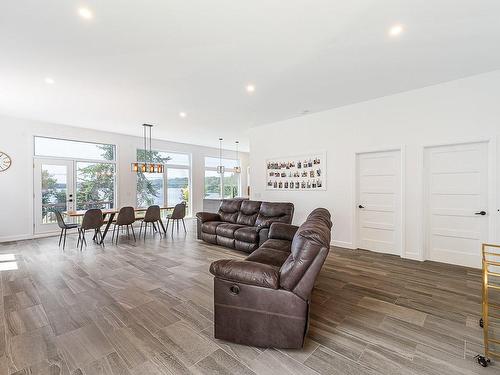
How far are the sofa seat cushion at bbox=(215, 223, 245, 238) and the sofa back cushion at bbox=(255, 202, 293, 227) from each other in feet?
1.53

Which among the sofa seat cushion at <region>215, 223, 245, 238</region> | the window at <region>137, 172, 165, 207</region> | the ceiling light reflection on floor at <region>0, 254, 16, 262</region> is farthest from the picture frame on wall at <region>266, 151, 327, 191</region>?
the ceiling light reflection on floor at <region>0, 254, 16, 262</region>

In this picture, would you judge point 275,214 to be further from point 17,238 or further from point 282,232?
point 17,238

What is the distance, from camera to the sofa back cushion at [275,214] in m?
4.69

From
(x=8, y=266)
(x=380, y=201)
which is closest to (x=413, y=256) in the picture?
(x=380, y=201)

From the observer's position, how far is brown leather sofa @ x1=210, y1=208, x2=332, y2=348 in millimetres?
1752

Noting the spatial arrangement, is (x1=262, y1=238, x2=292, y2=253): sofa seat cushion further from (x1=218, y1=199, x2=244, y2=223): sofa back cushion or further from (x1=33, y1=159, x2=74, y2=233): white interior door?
(x1=33, y1=159, x2=74, y2=233): white interior door

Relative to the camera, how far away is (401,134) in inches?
165

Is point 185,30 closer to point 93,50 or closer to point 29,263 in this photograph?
point 93,50

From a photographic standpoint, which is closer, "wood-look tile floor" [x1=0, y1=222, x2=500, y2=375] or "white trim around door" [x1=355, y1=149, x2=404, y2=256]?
"wood-look tile floor" [x1=0, y1=222, x2=500, y2=375]

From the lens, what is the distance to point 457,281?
316cm

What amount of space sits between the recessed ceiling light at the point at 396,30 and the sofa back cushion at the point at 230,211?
13.5 feet

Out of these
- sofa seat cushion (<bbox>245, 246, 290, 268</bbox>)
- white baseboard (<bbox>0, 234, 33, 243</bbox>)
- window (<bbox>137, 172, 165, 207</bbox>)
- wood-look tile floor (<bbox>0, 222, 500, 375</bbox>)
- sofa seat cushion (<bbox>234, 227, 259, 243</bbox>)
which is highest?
window (<bbox>137, 172, 165, 207</bbox>)

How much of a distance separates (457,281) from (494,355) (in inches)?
69.6

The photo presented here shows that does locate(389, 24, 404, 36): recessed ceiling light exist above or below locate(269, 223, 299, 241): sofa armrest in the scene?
above
